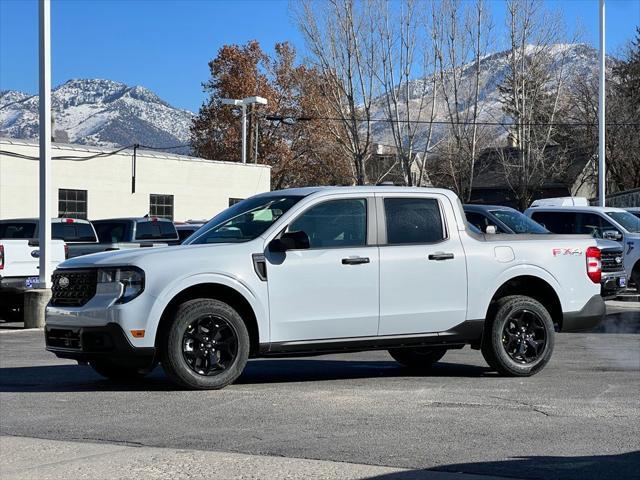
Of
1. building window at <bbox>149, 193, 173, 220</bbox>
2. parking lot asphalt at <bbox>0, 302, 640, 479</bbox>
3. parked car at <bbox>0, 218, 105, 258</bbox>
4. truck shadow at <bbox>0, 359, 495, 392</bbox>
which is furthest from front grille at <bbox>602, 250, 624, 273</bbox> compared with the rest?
building window at <bbox>149, 193, 173, 220</bbox>

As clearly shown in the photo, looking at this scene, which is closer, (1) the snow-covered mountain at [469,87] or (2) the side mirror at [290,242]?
(2) the side mirror at [290,242]

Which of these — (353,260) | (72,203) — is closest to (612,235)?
(353,260)

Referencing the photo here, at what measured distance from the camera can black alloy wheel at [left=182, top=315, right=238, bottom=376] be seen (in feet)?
31.3

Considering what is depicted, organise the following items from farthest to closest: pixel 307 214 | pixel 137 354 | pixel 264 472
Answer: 1. pixel 307 214
2. pixel 137 354
3. pixel 264 472

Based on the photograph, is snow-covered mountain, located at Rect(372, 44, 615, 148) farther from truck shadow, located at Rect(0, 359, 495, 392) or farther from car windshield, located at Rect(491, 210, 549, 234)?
truck shadow, located at Rect(0, 359, 495, 392)

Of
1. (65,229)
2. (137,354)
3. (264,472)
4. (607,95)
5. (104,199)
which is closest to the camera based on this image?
(264,472)

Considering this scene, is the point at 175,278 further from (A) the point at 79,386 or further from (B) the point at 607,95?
(B) the point at 607,95

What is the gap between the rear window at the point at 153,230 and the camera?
24.1 m

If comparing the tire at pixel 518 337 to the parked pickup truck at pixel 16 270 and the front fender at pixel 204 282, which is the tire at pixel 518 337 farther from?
the parked pickup truck at pixel 16 270

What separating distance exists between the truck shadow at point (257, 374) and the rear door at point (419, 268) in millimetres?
870

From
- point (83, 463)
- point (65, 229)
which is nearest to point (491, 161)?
point (65, 229)

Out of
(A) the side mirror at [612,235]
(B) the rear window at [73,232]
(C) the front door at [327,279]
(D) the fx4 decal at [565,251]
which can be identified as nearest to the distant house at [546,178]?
(A) the side mirror at [612,235]

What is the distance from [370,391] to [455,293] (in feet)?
4.80

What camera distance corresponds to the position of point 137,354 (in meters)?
9.39
